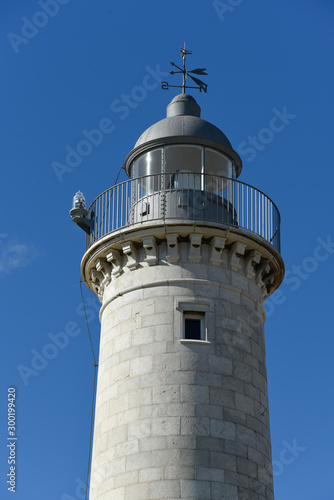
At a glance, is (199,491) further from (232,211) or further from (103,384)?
(232,211)

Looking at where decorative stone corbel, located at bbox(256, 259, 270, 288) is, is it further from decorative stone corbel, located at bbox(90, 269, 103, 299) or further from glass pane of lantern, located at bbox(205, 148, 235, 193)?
decorative stone corbel, located at bbox(90, 269, 103, 299)

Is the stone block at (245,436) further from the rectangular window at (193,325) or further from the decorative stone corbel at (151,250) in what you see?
the decorative stone corbel at (151,250)

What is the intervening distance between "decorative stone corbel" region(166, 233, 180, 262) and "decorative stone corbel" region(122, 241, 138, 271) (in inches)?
27.4

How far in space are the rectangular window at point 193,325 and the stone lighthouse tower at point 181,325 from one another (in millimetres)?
19

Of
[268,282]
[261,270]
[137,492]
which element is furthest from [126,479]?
[268,282]

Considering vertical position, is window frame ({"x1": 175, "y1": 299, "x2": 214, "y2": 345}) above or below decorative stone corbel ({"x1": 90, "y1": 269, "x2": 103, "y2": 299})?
below

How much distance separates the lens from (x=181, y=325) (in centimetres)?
1888

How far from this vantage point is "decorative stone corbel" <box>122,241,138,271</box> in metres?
19.8

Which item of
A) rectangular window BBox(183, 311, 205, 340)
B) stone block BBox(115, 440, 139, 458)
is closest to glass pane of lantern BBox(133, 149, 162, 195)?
rectangular window BBox(183, 311, 205, 340)

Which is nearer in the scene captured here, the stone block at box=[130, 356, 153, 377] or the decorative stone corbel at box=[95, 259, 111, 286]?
the stone block at box=[130, 356, 153, 377]

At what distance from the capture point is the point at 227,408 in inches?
720

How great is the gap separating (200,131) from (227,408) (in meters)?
6.05

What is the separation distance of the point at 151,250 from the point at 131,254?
0.49 meters

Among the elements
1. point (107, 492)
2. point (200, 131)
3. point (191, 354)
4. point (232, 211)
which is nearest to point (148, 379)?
point (191, 354)
